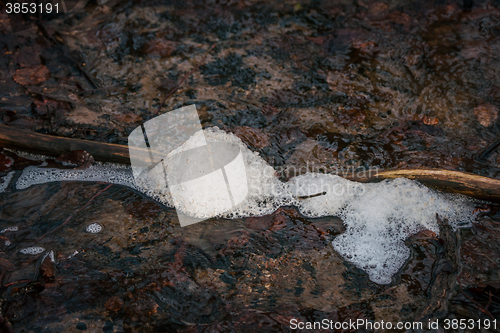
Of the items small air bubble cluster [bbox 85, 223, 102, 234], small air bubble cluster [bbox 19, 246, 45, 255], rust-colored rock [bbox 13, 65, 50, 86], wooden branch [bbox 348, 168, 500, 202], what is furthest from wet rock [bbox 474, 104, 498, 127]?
rust-colored rock [bbox 13, 65, 50, 86]

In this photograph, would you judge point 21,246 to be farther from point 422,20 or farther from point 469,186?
point 422,20

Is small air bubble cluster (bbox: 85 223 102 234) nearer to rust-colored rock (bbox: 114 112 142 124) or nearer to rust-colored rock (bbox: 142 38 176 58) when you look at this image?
rust-colored rock (bbox: 114 112 142 124)

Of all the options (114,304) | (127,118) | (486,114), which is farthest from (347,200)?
(127,118)

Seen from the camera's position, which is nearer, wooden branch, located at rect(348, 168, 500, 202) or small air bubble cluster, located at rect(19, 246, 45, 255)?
small air bubble cluster, located at rect(19, 246, 45, 255)

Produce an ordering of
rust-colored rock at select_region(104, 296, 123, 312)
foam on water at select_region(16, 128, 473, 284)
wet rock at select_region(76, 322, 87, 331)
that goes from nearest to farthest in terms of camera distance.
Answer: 1. wet rock at select_region(76, 322, 87, 331)
2. rust-colored rock at select_region(104, 296, 123, 312)
3. foam on water at select_region(16, 128, 473, 284)

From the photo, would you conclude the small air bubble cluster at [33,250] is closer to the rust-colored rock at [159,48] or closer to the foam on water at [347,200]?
the foam on water at [347,200]
